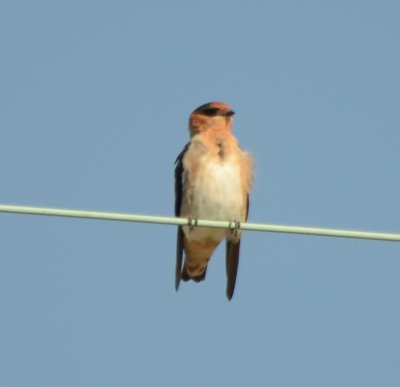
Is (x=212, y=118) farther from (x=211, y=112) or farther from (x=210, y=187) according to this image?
(x=210, y=187)

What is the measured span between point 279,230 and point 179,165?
14.1 feet

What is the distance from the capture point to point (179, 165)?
11.7 m

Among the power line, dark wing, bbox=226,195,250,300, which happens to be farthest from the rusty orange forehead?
the power line

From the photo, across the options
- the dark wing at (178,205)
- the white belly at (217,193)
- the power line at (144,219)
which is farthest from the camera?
the dark wing at (178,205)

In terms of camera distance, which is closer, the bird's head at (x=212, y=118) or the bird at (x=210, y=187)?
the bird at (x=210, y=187)

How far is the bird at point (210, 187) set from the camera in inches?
444

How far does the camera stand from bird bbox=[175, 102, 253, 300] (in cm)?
1127

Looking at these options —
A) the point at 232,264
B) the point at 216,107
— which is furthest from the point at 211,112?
the point at 232,264

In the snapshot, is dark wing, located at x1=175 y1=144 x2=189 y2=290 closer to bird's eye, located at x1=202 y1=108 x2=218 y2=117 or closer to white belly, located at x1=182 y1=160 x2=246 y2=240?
white belly, located at x1=182 y1=160 x2=246 y2=240

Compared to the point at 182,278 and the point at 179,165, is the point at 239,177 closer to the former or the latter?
the point at 179,165

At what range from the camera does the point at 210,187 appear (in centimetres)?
1126

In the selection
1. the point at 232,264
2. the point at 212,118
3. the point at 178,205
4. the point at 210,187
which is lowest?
the point at 232,264

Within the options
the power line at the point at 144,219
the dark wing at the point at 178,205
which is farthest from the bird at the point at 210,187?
the power line at the point at 144,219

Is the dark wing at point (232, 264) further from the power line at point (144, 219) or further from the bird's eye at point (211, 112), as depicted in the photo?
the power line at point (144, 219)
